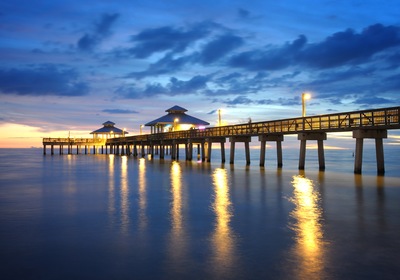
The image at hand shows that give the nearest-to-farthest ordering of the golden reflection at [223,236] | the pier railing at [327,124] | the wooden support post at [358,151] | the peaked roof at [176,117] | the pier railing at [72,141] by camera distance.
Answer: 1. the golden reflection at [223,236]
2. the pier railing at [327,124]
3. the wooden support post at [358,151]
4. the peaked roof at [176,117]
5. the pier railing at [72,141]

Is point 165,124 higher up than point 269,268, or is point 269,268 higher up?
point 165,124

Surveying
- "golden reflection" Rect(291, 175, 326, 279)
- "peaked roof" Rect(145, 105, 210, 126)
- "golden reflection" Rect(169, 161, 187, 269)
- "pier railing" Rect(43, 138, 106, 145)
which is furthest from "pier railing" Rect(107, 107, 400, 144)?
"pier railing" Rect(43, 138, 106, 145)

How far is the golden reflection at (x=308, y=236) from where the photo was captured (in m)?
7.66

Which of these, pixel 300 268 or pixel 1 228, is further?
pixel 1 228

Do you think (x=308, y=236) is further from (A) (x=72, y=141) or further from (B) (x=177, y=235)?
(A) (x=72, y=141)

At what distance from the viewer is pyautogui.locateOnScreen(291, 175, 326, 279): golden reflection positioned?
25.1 feet

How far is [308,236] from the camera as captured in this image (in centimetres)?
1025

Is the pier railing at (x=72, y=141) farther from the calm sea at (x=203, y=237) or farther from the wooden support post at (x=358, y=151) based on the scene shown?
the calm sea at (x=203, y=237)

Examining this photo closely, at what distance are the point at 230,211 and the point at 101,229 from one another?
4.91 m

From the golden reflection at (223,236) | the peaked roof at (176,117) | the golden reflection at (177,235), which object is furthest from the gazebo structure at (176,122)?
the golden reflection at (177,235)

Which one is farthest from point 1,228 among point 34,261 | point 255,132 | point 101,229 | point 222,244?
point 255,132

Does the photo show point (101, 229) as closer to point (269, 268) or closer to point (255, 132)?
point (269, 268)

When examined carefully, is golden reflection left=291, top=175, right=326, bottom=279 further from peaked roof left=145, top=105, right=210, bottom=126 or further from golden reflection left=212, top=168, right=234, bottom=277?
peaked roof left=145, top=105, right=210, bottom=126

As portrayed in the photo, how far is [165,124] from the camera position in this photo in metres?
72.4
